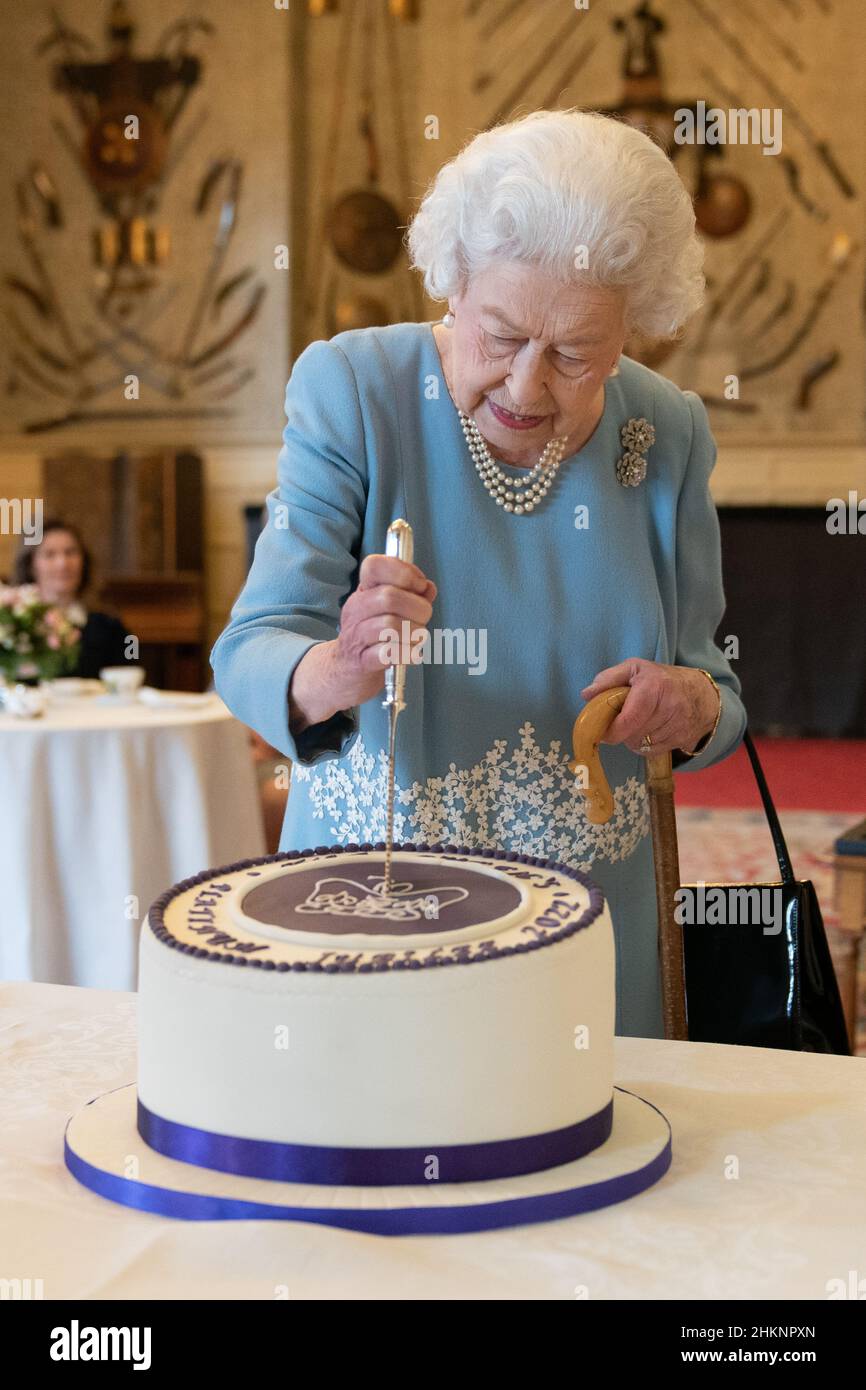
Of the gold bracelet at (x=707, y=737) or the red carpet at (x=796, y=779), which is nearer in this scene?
the gold bracelet at (x=707, y=737)

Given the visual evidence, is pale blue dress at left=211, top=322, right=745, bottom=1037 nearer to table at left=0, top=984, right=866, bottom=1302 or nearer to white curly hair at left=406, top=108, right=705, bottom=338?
white curly hair at left=406, top=108, right=705, bottom=338

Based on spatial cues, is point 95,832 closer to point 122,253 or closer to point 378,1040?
point 378,1040

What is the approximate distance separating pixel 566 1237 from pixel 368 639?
519mm

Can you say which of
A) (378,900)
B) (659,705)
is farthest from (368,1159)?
(659,705)

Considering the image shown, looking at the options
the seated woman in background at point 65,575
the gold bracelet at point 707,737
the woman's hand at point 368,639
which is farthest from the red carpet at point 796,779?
the woman's hand at point 368,639

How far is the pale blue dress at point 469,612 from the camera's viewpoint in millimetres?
→ 1675

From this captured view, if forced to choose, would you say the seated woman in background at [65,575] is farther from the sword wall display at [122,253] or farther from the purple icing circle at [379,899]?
the purple icing circle at [379,899]

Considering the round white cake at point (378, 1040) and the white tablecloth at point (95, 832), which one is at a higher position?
the round white cake at point (378, 1040)

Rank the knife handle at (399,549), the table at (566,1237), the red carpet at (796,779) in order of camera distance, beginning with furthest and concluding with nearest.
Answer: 1. the red carpet at (796,779)
2. the knife handle at (399,549)
3. the table at (566,1237)

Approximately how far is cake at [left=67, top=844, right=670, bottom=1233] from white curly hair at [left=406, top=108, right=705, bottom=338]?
0.66 metres

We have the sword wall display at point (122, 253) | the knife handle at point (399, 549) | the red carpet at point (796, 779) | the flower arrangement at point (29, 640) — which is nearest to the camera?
the knife handle at point (399, 549)

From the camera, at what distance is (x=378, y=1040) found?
104cm

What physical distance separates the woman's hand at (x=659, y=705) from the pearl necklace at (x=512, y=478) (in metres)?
0.24

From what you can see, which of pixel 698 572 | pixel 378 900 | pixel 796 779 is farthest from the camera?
pixel 796 779
